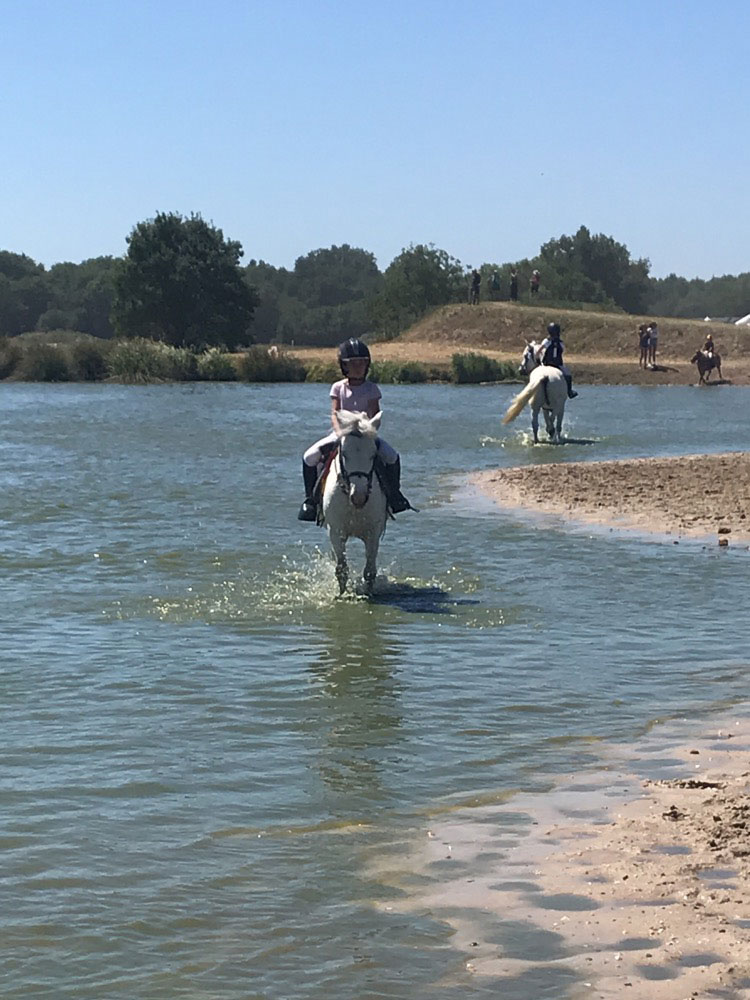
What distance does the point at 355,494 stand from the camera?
489 inches

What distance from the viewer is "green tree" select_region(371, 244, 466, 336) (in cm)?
8044

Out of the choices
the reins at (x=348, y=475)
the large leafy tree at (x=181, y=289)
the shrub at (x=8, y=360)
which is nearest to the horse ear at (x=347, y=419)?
the reins at (x=348, y=475)

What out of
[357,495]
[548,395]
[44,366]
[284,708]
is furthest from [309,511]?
[44,366]

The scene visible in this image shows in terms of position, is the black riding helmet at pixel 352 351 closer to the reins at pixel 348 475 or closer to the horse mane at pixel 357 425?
the horse mane at pixel 357 425

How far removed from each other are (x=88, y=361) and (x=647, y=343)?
21.1 meters

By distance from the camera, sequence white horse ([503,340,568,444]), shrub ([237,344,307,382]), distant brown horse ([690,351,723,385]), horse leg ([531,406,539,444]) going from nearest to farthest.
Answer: white horse ([503,340,568,444])
horse leg ([531,406,539,444])
distant brown horse ([690,351,723,385])
shrub ([237,344,307,382])

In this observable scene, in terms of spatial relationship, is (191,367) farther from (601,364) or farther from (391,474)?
(391,474)

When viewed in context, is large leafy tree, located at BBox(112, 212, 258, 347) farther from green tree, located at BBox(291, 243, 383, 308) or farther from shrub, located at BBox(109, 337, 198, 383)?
green tree, located at BBox(291, 243, 383, 308)

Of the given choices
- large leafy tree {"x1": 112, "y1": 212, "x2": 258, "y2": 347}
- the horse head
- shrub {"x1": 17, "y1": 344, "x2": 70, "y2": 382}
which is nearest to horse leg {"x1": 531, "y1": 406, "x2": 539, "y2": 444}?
the horse head

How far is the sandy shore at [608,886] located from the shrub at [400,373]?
51.7m

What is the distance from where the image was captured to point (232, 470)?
87.6 feet

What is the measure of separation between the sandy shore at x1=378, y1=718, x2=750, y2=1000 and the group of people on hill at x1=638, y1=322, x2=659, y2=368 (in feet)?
175

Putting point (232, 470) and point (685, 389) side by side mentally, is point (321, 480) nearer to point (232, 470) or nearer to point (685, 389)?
point (232, 470)

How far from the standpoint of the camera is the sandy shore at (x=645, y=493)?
1870cm
